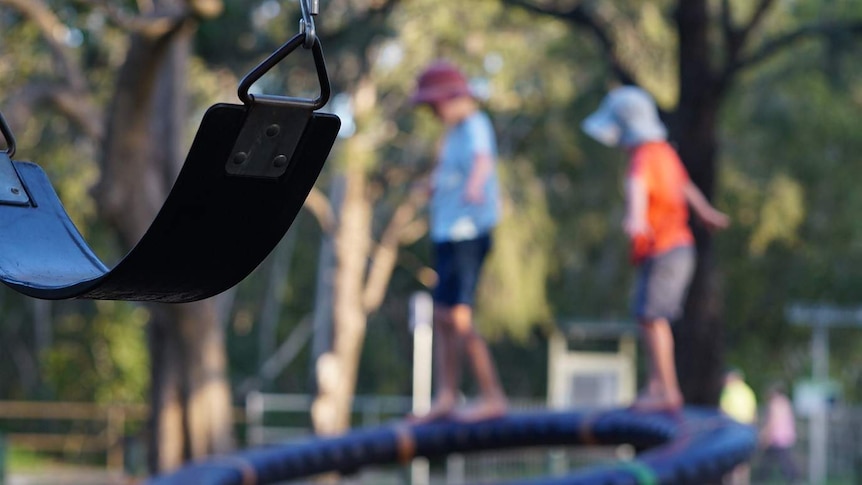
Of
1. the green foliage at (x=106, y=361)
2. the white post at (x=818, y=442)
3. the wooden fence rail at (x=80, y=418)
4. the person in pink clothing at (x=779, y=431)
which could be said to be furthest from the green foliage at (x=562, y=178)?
the white post at (x=818, y=442)

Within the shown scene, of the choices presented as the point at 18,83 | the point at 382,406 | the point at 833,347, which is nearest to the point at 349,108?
the point at 382,406

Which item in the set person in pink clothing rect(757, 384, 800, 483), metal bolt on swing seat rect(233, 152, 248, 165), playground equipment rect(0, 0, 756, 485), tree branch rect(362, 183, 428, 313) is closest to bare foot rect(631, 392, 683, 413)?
playground equipment rect(0, 0, 756, 485)

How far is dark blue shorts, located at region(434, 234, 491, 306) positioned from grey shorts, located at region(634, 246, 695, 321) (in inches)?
26.6

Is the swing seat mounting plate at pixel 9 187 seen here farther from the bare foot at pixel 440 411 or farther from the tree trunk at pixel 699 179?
the tree trunk at pixel 699 179

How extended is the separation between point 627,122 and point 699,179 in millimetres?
4168

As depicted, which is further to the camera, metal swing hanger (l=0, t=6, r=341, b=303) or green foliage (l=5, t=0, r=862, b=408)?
green foliage (l=5, t=0, r=862, b=408)

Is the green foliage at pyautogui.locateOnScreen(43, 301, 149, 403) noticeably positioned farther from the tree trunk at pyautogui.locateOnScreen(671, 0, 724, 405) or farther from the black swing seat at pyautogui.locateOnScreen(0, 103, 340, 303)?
the black swing seat at pyautogui.locateOnScreen(0, 103, 340, 303)

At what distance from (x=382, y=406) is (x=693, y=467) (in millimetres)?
16949

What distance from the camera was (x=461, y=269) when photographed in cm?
547

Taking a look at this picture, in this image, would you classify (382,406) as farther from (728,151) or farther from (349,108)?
(728,151)

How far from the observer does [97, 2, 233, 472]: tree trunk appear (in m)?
9.25

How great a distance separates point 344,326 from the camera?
66.9ft

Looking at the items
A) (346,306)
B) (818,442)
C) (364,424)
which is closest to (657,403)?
(818,442)

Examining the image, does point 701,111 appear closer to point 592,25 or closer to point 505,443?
point 592,25
